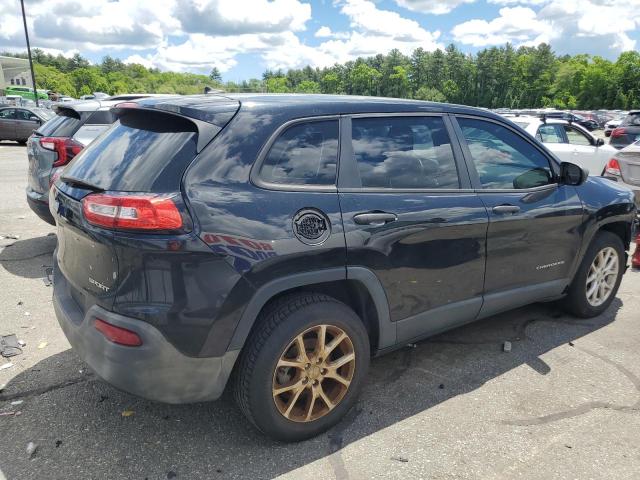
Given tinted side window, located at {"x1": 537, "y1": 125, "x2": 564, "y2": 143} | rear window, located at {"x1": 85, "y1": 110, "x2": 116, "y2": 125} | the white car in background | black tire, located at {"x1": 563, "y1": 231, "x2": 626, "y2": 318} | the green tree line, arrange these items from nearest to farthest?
black tire, located at {"x1": 563, "y1": 231, "x2": 626, "y2": 318} → rear window, located at {"x1": 85, "y1": 110, "x2": 116, "y2": 125} → tinted side window, located at {"x1": 537, "y1": 125, "x2": 564, "y2": 143} → the white car in background → the green tree line

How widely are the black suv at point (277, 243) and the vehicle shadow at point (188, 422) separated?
0.65 ft

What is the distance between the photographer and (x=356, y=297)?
2.96 m

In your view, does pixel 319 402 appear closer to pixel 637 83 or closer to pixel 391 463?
pixel 391 463

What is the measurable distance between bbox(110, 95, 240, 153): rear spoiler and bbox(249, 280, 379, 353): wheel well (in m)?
0.91

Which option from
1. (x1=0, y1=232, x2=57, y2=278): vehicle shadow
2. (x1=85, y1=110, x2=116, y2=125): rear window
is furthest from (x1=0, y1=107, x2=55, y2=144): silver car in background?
(x1=85, y1=110, x2=116, y2=125): rear window

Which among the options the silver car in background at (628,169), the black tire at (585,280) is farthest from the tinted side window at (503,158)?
the silver car in background at (628,169)

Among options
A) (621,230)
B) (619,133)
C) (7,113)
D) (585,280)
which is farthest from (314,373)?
(7,113)

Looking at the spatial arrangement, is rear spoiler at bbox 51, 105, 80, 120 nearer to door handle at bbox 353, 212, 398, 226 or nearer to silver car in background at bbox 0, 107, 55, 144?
door handle at bbox 353, 212, 398, 226

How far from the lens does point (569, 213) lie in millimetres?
3898

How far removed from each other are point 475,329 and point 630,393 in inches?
47.6

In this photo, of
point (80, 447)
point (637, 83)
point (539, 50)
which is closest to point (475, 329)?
point (80, 447)

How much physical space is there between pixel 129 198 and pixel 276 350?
1.00 m

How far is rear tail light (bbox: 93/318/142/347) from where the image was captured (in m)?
2.31

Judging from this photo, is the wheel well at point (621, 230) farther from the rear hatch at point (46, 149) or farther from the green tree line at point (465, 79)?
the green tree line at point (465, 79)
